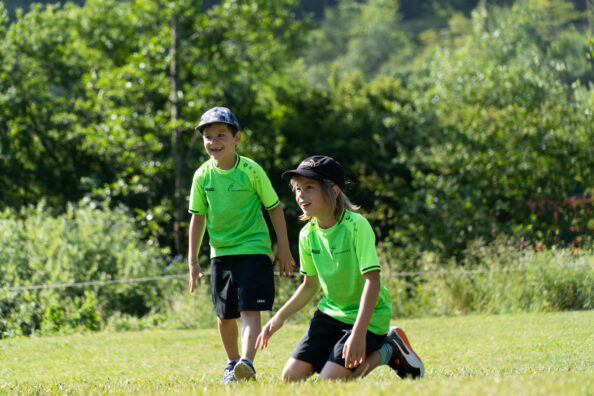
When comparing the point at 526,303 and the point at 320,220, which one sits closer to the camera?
the point at 320,220

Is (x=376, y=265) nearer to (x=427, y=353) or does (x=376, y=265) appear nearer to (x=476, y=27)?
(x=427, y=353)

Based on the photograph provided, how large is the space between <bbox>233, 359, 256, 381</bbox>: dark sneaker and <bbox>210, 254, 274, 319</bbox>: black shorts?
544 millimetres

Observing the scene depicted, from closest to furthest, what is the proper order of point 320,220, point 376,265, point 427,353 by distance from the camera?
1. point 376,265
2. point 320,220
3. point 427,353

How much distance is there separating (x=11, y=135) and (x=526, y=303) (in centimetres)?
1629

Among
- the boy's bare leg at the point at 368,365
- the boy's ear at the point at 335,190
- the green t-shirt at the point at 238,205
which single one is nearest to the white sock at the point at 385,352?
the boy's bare leg at the point at 368,365

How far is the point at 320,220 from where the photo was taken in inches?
228

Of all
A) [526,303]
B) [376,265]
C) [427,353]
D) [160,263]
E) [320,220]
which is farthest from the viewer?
[160,263]

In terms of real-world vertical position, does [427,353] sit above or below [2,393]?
below

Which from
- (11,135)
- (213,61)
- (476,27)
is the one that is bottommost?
(11,135)

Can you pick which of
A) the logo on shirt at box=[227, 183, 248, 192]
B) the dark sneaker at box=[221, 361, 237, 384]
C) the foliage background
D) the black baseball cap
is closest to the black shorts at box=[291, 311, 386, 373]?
the dark sneaker at box=[221, 361, 237, 384]

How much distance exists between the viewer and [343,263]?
18.7 ft

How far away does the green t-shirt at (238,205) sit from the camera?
6844 millimetres

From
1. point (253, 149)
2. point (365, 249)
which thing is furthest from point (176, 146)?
point (365, 249)

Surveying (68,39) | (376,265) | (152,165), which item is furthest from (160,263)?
(376,265)
